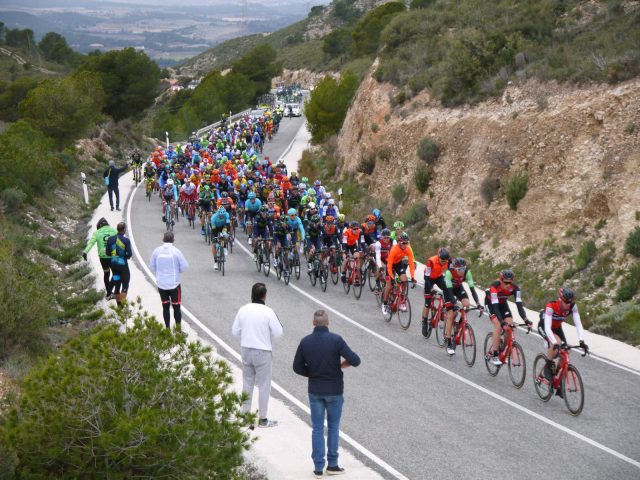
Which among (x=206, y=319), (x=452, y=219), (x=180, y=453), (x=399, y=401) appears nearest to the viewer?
(x=180, y=453)

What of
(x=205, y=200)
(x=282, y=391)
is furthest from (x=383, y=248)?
(x=205, y=200)

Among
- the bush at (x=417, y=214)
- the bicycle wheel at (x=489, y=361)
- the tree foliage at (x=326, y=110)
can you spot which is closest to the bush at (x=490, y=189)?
the bush at (x=417, y=214)

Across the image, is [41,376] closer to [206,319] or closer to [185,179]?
[206,319]

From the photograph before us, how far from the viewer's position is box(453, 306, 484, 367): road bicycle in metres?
15.6

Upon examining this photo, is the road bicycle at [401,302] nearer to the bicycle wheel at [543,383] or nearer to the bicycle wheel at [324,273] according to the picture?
the bicycle wheel at [324,273]

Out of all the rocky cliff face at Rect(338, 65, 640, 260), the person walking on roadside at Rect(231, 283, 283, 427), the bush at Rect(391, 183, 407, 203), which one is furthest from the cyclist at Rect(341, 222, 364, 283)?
the bush at Rect(391, 183, 407, 203)

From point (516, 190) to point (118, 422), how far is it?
761 inches

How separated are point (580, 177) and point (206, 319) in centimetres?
1121

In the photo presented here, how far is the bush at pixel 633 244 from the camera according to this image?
20.3 m

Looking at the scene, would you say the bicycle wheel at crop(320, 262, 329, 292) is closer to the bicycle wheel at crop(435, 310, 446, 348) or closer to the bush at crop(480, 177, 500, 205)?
the bicycle wheel at crop(435, 310, 446, 348)

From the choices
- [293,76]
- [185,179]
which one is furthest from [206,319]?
[293,76]

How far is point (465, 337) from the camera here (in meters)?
15.9

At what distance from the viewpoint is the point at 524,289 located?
22.0 m

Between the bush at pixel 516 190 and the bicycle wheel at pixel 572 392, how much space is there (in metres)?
13.1
